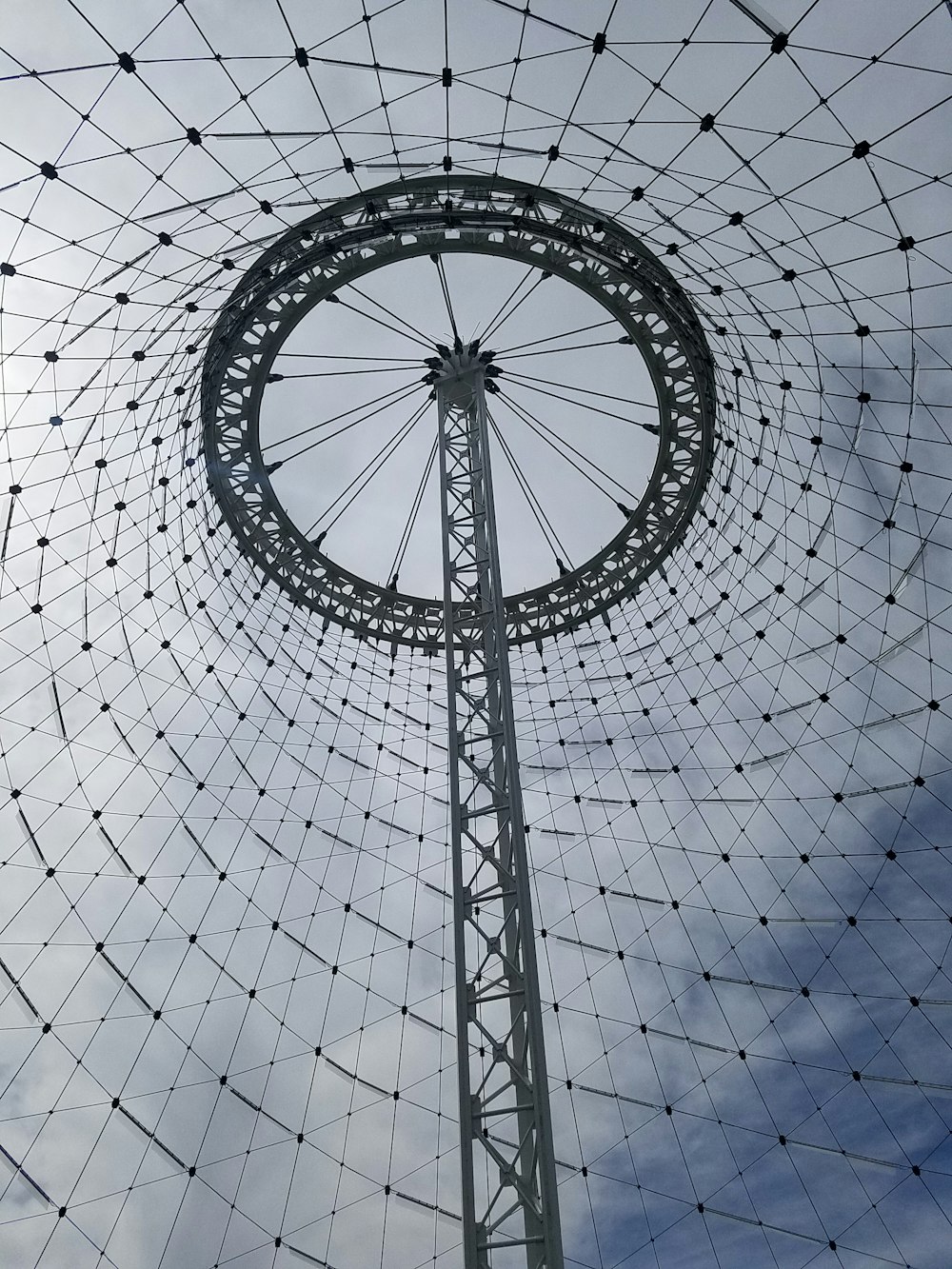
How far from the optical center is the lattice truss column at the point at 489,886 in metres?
14.6

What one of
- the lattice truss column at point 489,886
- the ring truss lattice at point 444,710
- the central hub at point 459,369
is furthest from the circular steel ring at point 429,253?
the central hub at point 459,369

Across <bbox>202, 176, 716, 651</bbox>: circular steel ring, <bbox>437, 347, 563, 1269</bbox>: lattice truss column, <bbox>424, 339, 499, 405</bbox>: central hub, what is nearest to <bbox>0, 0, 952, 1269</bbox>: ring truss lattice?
<bbox>202, 176, 716, 651</bbox>: circular steel ring

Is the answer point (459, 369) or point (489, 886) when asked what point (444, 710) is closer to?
point (459, 369)

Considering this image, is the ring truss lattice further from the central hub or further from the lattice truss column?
the lattice truss column

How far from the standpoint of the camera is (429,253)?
26.9 m

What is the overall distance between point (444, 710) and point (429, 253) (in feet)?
56.7

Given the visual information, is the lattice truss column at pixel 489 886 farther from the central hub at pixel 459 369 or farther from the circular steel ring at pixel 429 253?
the circular steel ring at pixel 429 253

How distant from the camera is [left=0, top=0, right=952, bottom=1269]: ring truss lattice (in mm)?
19984

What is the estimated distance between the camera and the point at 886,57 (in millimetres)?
18828

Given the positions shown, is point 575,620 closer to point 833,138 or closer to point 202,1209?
point 833,138

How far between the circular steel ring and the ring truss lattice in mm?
695

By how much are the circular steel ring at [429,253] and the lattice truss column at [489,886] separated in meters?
1.75

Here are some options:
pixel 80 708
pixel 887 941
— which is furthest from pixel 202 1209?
pixel 887 941

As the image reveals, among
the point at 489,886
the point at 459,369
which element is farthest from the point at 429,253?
the point at 489,886
